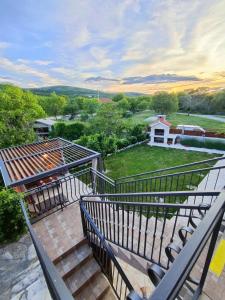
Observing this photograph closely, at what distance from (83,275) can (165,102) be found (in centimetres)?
2754

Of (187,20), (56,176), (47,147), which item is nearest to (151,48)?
(187,20)

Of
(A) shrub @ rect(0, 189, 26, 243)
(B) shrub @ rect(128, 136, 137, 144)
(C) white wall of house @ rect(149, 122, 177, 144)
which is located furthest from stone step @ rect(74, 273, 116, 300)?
(C) white wall of house @ rect(149, 122, 177, 144)

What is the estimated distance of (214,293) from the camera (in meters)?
1.66

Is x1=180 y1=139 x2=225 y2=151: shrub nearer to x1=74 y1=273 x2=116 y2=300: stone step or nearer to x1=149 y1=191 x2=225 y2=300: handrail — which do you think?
x1=74 y1=273 x2=116 y2=300: stone step

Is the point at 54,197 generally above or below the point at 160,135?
above

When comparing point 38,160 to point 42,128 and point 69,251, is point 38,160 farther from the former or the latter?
point 42,128

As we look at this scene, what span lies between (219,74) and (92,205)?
20.2m

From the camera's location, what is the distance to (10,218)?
10.3ft

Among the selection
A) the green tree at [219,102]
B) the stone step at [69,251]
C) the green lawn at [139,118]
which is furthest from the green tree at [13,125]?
the green tree at [219,102]

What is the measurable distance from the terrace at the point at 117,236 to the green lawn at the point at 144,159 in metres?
5.10

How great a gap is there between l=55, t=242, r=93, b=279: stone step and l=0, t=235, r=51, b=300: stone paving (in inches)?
18.5

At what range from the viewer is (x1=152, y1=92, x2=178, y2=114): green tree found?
1043 inches

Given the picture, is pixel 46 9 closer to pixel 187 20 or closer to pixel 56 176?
pixel 187 20

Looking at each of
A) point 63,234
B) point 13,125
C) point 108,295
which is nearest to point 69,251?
point 63,234
